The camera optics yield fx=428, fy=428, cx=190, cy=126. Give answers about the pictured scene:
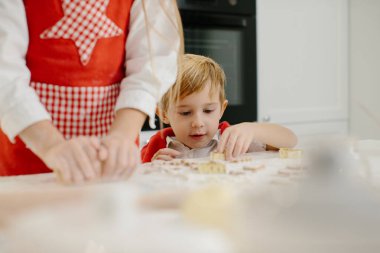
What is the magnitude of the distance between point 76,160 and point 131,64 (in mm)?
322

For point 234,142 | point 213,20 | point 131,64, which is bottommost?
point 234,142

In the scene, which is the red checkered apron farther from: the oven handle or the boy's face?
the oven handle

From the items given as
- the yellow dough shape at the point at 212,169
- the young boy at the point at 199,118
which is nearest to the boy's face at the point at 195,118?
the young boy at the point at 199,118

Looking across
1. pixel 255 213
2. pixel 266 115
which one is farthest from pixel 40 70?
pixel 266 115

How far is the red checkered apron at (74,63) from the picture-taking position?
0.72 m

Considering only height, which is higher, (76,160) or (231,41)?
(231,41)

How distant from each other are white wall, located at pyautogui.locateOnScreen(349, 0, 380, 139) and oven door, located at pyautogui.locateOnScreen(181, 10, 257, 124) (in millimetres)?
619

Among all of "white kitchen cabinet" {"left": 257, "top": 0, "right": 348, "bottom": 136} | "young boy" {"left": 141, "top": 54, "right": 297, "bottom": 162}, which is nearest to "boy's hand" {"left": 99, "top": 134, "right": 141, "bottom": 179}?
"young boy" {"left": 141, "top": 54, "right": 297, "bottom": 162}

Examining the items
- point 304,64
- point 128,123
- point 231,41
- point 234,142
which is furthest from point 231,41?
point 128,123

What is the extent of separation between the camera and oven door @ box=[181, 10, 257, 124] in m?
1.78

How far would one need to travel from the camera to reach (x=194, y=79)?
1062 millimetres

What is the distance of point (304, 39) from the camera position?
218 centimetres

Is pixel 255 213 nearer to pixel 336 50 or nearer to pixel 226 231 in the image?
pixel 226 231

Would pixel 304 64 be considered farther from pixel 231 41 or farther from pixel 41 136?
pixel 41 136
